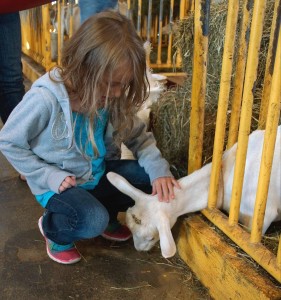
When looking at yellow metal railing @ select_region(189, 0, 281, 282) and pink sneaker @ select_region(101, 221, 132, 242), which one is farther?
pink sneaker @ select_region(101, 221, 132, 242)

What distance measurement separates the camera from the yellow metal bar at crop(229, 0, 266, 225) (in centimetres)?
146

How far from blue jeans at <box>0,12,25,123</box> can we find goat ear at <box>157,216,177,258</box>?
4.10ft

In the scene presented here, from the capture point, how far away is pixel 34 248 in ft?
6.77

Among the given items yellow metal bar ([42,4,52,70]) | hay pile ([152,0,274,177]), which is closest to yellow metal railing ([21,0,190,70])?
yellow metal bar ([42,4,52,70])

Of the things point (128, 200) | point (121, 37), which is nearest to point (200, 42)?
point (121, 37)

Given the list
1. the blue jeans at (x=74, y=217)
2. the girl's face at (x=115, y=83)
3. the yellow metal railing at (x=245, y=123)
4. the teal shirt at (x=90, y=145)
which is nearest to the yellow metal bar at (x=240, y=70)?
the yellow metal railing at (x=245, y=123)

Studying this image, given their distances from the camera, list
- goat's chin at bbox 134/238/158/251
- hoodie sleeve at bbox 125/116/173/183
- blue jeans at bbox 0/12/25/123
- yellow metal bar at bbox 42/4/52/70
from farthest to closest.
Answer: yellow metal bar at bbox 42/4/52/70 → blue jeans at bbox 0/12/25/123 → hoodie sleeve at bbox 125/116/173/183 → goat's chin at bbox 134/238/158/251

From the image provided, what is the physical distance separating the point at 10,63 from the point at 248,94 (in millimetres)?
1465

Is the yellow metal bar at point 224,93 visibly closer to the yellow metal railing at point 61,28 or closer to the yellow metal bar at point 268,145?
the yellow metal bar at point 268,145

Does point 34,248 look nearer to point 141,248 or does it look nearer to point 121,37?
point 141,248

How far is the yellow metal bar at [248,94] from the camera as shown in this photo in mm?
1462

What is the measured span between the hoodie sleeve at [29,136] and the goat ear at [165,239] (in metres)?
0.43

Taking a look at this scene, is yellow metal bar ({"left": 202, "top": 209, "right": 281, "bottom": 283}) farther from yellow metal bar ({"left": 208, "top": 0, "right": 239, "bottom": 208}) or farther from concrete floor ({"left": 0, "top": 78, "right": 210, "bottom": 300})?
concrete floor ({"left": 0, "top": 78, "right": 210, "bottom": 300})

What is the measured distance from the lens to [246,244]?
167 cm
